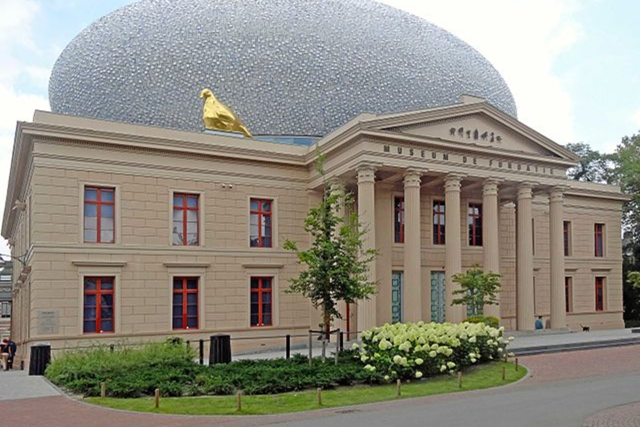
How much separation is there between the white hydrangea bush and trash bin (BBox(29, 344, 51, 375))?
10.7 metres

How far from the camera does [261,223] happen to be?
34.3 meters

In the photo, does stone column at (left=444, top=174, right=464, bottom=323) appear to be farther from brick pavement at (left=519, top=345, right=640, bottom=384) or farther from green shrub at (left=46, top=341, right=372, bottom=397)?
green shrub at (left=46, top=341, right=372, bottom=397)

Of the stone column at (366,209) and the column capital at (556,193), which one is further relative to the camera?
the column capital at (556,193)

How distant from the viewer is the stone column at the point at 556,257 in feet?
122

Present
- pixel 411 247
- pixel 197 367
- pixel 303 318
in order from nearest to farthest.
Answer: pixel 197 367 → pixel 411 247 → pixel 303 318

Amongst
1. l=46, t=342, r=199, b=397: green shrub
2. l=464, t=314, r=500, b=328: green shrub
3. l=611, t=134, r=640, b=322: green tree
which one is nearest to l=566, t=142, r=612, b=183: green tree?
l=611, t=134, r=640, b=322: green tree

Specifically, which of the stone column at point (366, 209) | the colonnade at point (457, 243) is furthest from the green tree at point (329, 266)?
the stone column at point (366, 209)

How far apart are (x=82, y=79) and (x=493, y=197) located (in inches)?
921

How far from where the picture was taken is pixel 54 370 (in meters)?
21.4

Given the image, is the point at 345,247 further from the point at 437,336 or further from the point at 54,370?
the point at 54,370

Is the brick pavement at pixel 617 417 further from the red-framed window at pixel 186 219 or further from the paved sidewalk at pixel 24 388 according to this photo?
the red-framed window at pixel 186 219

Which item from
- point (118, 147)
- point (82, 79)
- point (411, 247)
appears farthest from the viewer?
point (82, 79)

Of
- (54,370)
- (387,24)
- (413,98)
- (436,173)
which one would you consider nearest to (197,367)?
(54,370)

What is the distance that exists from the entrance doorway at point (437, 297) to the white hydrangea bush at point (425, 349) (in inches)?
536
